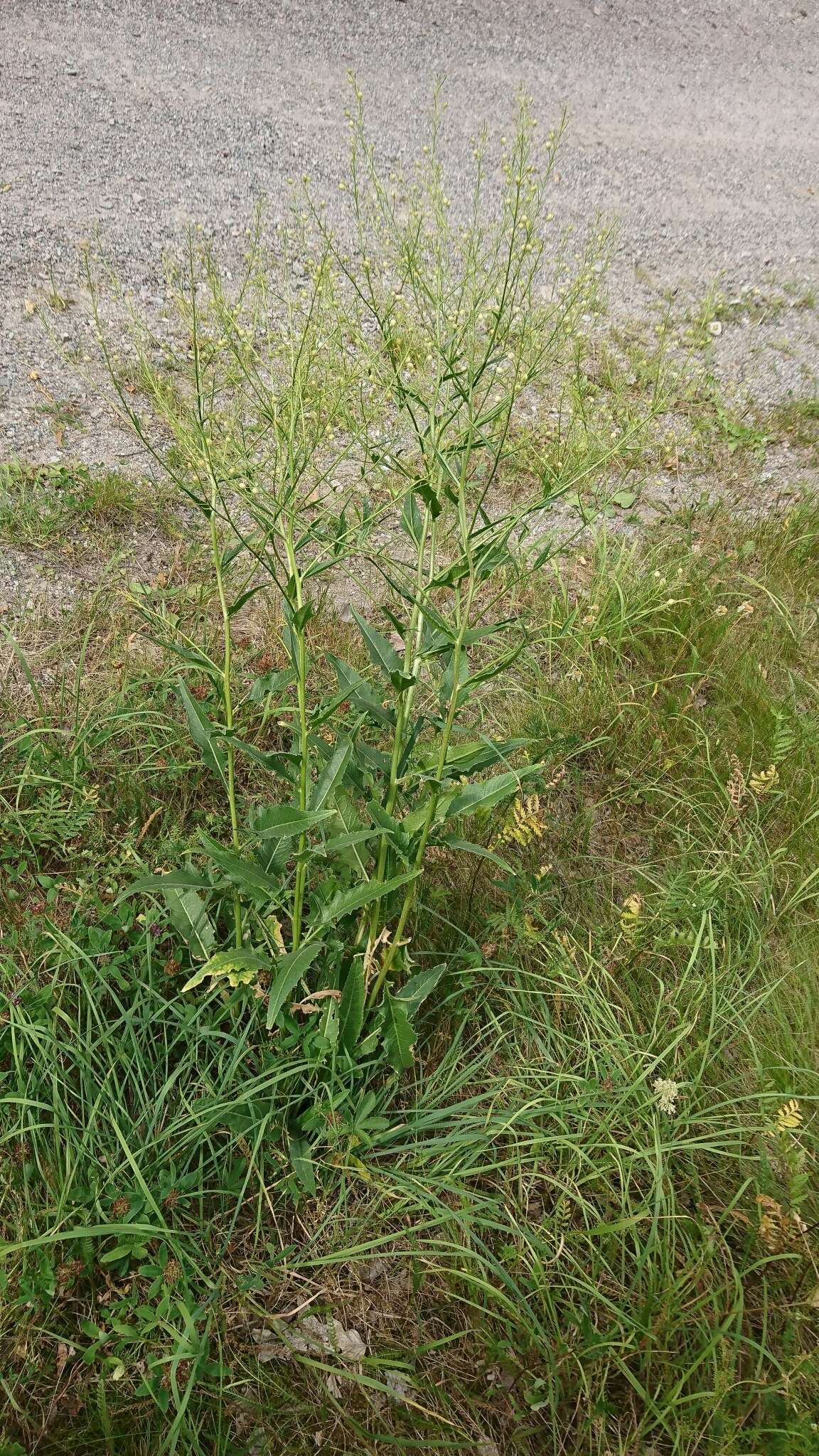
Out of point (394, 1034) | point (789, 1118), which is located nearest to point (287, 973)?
point (394, 1034)

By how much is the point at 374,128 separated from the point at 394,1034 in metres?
5.65

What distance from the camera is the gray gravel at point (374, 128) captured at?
452 centimetres

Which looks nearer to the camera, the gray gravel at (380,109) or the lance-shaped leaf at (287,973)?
the lance-shaped leaf at (287,973)

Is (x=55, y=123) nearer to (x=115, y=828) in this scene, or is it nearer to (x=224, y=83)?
(x=224, y=83)

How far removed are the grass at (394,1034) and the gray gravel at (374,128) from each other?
1.96m

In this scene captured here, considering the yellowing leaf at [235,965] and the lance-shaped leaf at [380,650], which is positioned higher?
the lance-shaped leaf at [380,650]

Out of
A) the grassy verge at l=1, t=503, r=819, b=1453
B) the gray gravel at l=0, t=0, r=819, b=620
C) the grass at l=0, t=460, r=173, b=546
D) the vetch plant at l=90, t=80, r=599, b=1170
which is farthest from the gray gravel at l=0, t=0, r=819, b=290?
the grassy verge at l=1, t=503, r=819, b=1453

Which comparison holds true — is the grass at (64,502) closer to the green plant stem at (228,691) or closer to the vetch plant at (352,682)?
the vetch plant at (352,682)

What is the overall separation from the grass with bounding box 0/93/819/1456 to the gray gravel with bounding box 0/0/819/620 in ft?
6.43

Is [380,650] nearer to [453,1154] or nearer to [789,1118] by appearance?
[453,1154]

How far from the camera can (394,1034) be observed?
1796 mm

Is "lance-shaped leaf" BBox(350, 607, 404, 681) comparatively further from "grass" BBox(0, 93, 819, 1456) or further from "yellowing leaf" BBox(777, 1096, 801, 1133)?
"yellowing leaf" BBox(777, 1096, 801, 1133)

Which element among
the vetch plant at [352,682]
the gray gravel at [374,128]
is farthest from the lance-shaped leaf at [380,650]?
the gray gravel at [374,128]

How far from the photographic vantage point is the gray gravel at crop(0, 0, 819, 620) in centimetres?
452
